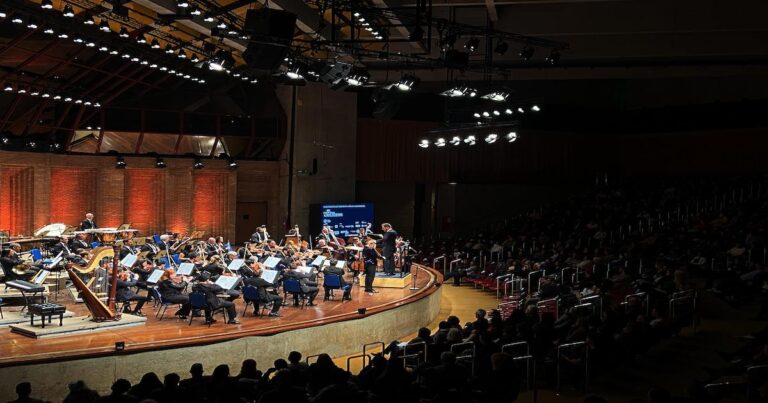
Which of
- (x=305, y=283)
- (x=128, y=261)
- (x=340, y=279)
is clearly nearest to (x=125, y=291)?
(x=128, y=261)

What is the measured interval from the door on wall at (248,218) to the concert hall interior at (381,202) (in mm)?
89

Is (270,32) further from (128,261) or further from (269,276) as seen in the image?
(128,261)

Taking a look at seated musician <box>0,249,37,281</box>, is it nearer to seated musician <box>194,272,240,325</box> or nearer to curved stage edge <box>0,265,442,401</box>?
curved stage edge <box>0,265,442,401</box>

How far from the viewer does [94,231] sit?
1978 cm

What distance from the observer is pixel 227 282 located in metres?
14.4

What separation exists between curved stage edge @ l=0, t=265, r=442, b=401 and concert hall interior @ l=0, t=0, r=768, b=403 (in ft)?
0.15

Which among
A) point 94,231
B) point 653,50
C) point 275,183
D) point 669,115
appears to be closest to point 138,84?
point 275,183

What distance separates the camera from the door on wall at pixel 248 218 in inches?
1178

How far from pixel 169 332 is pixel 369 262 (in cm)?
603

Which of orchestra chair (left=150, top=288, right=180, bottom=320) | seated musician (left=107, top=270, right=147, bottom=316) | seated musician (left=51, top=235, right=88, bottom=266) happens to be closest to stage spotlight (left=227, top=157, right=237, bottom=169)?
seated musician (left=51, top=235, right=88, bottom=266)

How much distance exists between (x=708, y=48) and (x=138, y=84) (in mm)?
18003

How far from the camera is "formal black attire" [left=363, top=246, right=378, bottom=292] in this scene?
18.5 m

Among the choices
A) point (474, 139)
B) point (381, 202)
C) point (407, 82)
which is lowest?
point (381, 202)

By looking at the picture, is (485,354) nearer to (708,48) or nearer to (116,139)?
(708,48)
